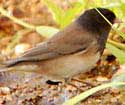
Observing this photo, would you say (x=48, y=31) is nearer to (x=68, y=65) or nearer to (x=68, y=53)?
(x=68, y=53)

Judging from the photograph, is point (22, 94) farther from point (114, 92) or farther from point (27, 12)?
point (27, 12)

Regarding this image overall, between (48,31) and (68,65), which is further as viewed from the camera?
(48,31)

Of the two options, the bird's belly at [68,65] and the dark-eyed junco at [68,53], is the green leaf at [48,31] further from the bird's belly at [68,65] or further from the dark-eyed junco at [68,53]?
the bird's belly at [68,65]

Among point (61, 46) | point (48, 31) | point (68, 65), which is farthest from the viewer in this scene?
point (48, 31)

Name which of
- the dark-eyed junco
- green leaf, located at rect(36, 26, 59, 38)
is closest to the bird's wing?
the dark-eyed junco

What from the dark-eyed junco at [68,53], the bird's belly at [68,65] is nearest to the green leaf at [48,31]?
the dark-eyed junco at [68,53]

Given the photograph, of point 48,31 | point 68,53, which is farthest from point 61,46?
point 48,31

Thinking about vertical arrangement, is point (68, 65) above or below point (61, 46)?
below

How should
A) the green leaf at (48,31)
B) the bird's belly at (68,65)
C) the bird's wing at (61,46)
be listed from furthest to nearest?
the green leaf at (48,31) → the bird's wing at (61,46) → the bird's belly at (68,65)
